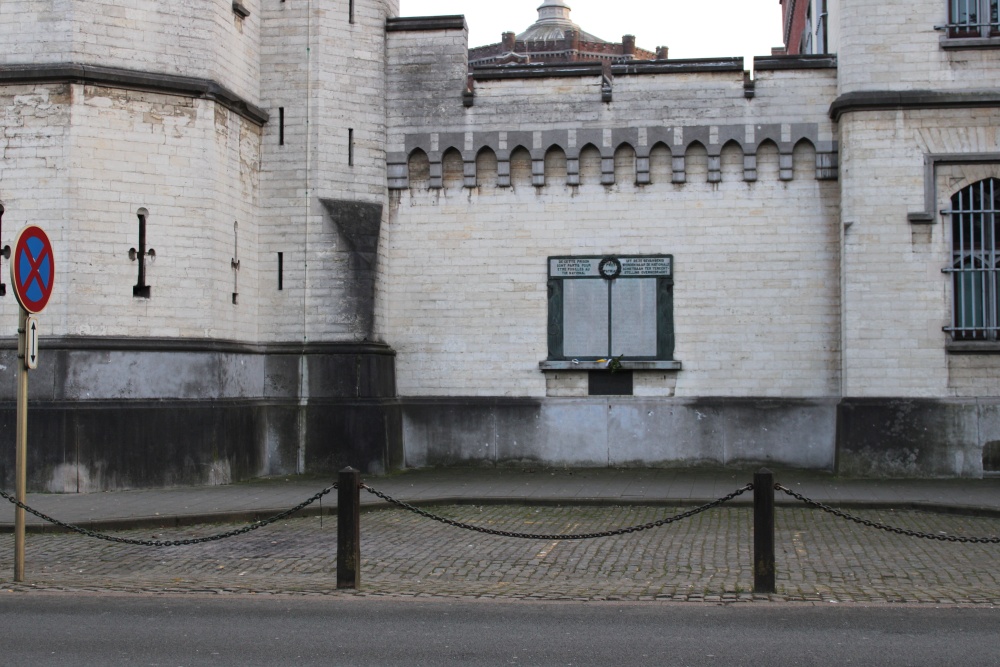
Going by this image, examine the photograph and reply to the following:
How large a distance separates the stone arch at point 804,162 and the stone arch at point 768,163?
286mm

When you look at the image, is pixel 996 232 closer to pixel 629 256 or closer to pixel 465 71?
pixel 629 256

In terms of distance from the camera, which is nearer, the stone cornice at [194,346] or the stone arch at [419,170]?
the stone cornice at [194,346]

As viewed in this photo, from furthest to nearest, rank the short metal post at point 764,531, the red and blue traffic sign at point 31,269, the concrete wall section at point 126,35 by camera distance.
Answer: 1. the concrete wall section at point 126,35
2. the red and blue traffic sign at point 31,269
3. the short metal post at point 764,531

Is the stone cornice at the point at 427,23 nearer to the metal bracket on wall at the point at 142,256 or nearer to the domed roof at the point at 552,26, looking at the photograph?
the metal bracket on wall at the point at 142,256

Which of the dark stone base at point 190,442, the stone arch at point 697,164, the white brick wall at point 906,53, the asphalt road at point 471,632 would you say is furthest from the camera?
the stone arch at point 697,164

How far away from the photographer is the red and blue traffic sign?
10211 millimetres

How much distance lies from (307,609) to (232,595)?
94cm

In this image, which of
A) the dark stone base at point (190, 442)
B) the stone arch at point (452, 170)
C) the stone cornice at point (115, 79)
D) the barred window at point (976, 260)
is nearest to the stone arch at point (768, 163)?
the barred window at point (976, 260)

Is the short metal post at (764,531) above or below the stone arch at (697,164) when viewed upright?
below

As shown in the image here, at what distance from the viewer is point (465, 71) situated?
65.0 feet

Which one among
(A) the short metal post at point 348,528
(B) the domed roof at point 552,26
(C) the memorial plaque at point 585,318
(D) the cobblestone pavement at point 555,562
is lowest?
(D) the cobblestone pavement at point 555,562

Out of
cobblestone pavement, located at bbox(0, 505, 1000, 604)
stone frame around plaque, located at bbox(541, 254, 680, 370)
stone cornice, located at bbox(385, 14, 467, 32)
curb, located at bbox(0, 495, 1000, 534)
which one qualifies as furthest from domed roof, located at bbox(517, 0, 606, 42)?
cobblestone pavement, located at bbox(0, 505, 1000, 604)

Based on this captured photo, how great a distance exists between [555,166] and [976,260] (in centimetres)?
673

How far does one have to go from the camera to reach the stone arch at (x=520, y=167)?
19.6 m
